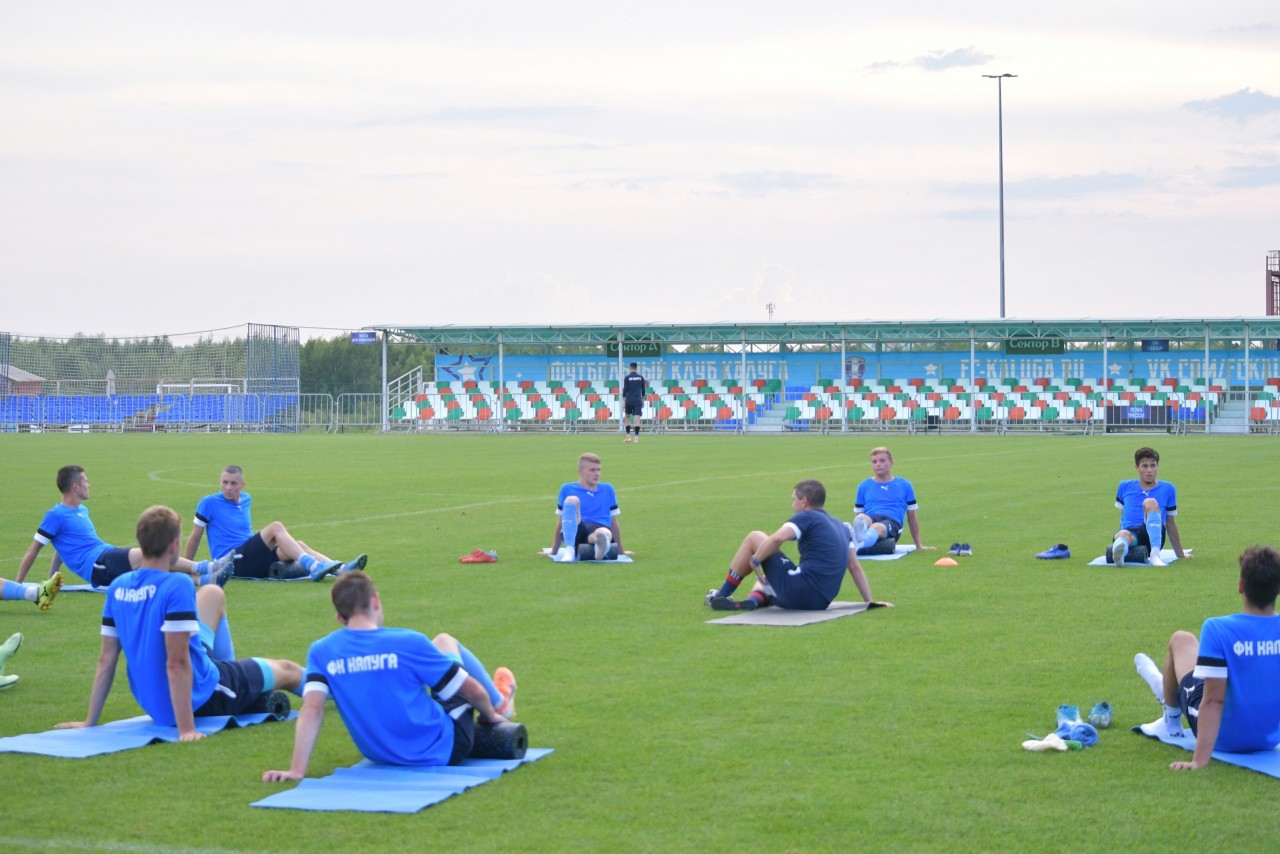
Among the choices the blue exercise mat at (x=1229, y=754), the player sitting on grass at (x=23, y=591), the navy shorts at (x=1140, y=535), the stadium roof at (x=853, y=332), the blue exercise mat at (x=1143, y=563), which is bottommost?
the blue exercise mat at (x=1229, y=754)

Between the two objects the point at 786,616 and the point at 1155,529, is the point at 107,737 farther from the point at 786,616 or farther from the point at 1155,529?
the point at 1155,529

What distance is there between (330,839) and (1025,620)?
7.26 metres

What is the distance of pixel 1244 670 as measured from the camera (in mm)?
7414

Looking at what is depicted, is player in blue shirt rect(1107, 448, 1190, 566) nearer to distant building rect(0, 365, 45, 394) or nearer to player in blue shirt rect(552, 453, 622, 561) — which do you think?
player in blue shirt rect(552, 453, 622, 561)

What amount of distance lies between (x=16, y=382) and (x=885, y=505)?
203ft

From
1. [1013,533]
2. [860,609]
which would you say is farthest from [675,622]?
[1013,533]

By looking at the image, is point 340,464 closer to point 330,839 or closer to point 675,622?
point 675,622

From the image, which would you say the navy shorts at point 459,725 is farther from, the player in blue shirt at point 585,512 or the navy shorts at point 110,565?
the player in blue shirt at point 585,512

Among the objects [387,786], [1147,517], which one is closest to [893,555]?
[1147,517]

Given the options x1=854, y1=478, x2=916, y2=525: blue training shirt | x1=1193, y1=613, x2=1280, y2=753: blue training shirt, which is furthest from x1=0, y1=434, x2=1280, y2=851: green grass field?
x1=854, y1=478, x2=916, y2=525: blue training shirt

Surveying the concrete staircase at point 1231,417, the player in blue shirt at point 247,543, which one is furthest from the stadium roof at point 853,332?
the player in blue shirt at point 247,543

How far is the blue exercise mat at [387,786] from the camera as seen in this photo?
6.83m

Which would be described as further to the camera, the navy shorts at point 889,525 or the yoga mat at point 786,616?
the navy shorts at point 889,525

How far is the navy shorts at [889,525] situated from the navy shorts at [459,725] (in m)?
10.0
